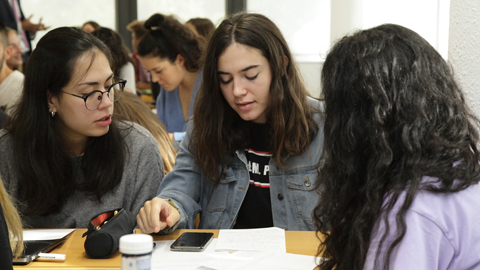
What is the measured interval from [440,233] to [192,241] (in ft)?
2.71

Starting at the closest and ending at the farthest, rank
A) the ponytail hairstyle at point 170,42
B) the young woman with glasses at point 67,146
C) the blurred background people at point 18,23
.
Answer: the young woman with glasses at point 67,146 < the ponytail hairstyle at point 170,42 < the blurred background people at point 18,23

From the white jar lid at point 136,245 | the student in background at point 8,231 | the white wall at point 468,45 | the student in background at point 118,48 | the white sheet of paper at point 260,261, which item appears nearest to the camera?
the white jar lid at point 136,245

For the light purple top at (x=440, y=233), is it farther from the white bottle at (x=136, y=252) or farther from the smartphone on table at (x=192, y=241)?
the smartphone on table at (x=192, y=241)

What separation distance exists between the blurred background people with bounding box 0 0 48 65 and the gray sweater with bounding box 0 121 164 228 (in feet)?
9.75

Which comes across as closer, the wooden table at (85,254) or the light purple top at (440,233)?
the light purple top at (440,233)

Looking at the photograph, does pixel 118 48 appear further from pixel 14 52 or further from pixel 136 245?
pixel 136 245

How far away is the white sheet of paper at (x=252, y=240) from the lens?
1.43 meters

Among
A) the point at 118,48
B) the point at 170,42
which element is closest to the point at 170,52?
the point at 170,42

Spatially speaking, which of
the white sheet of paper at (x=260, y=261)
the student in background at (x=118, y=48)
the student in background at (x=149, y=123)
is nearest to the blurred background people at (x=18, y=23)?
the student in background at (x=118, y=48)

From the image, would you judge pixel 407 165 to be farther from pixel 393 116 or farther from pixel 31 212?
pixel 31 212

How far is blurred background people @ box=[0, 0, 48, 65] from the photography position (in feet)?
14.6

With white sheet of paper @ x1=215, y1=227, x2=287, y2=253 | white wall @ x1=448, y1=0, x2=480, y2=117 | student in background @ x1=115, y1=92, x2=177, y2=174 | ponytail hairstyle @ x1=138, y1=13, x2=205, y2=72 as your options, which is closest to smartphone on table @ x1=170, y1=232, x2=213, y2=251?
white sheet of paper @ x1=215, y1=227, x2=287, y2=253

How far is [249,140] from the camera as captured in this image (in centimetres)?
193

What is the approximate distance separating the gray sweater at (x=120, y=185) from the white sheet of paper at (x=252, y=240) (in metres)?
0.52
